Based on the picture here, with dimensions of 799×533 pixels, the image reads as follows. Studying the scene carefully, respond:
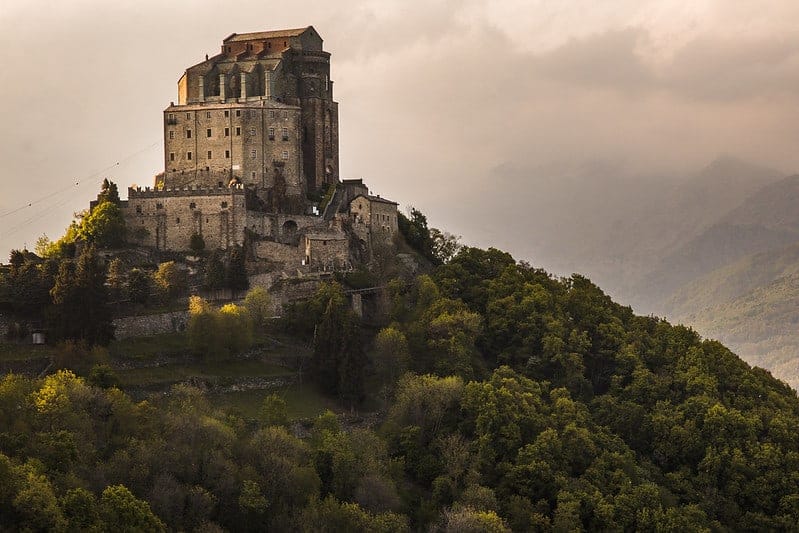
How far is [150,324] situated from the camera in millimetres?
93562

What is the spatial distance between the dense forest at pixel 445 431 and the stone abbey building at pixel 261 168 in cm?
652

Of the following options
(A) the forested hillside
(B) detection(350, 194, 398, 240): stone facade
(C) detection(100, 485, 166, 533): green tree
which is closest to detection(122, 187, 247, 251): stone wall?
(B) detection(350, 194, 398, 240): stone facade

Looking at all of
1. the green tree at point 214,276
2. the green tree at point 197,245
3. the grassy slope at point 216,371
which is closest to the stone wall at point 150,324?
the grassy slope at point 216,371

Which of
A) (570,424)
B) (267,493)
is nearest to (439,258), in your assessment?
(570,424)

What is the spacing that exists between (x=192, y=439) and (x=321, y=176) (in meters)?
41.4

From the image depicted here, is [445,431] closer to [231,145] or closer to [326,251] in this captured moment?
[326,251]

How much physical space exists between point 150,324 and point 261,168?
748 inches

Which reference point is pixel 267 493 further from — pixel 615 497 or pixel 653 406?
pixel 653 406

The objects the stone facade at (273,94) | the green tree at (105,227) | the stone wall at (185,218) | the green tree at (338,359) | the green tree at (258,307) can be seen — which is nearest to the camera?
the green tree at (338,359)

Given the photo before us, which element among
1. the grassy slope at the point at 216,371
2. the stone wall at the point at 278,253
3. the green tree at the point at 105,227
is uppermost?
the green tree at the point at 105,227

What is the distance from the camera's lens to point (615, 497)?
8469cm

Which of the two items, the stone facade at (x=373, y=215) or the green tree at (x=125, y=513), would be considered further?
the stone facade at (x=373, y=215)

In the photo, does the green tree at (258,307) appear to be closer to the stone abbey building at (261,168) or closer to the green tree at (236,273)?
the green tree at (236,273)

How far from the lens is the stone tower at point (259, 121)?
10775cm
